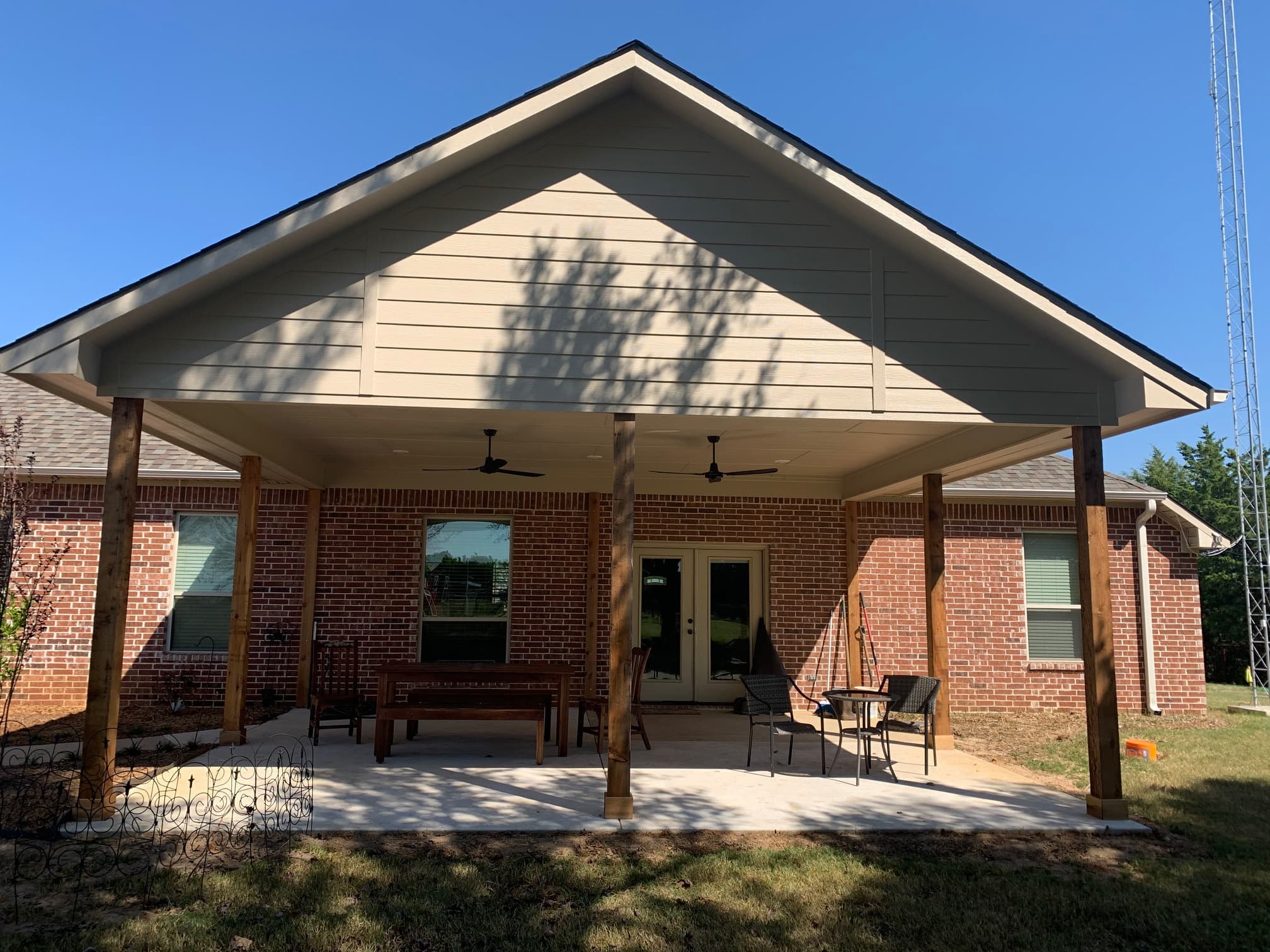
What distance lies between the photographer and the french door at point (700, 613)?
1235 centimetres

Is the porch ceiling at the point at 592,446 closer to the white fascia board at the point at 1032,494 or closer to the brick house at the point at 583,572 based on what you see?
the brick house at the point at 583,572

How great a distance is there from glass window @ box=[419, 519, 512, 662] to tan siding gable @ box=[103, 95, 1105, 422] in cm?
581

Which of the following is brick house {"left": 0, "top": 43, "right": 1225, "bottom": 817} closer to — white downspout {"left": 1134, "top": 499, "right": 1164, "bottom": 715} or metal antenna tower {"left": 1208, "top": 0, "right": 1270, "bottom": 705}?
white downspout {"left": 1134, "top": 499, "right": 1164, "bottom": 715}

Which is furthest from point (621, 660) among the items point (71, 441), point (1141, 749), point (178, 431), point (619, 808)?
point (71, 441)

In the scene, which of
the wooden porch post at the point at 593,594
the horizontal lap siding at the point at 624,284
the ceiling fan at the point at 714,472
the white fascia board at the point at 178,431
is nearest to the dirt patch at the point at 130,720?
the white fascia board at the point at 178,431

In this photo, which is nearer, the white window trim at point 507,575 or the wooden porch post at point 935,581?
the wooden porch post at point 935,581

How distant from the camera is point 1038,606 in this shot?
12469 millimetres

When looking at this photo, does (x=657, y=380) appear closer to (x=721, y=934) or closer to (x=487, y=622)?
(x=721, y=934)

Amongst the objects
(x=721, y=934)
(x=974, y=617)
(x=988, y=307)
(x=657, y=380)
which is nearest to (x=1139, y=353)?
(x=988, y=307)

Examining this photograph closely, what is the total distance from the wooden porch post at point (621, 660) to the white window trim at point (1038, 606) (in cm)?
825

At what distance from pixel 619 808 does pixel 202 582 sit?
25.9 ft

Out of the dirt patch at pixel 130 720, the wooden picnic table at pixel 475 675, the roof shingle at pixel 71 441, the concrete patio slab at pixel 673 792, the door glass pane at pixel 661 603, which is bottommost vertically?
the concrete patio slab at pixel 673 792

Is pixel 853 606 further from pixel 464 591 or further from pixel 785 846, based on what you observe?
pixel 785 846

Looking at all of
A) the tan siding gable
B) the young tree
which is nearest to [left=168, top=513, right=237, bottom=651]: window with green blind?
the young tree
